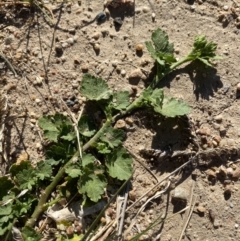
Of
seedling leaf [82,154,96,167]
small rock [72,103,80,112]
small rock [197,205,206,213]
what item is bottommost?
small rock [197,205,206,213]

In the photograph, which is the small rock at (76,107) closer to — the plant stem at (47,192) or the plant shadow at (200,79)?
the plant stem at (47,192)

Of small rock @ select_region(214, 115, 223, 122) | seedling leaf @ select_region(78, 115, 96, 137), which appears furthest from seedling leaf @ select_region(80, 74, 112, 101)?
small rock @ select_region(214, 115, 223, 122)

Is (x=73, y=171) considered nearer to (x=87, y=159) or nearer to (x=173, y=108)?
(x=87, y=159)

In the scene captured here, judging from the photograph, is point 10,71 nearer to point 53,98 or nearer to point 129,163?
point 53,98

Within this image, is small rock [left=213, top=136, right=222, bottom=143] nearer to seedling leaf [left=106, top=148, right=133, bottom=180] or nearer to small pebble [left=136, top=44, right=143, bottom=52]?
seedling leaf [left=106, top=148, right=133, bottom=180]

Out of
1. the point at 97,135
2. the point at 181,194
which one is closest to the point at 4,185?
the point at 97,135

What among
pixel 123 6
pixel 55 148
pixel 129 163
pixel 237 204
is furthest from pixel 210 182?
pixel 123 6
